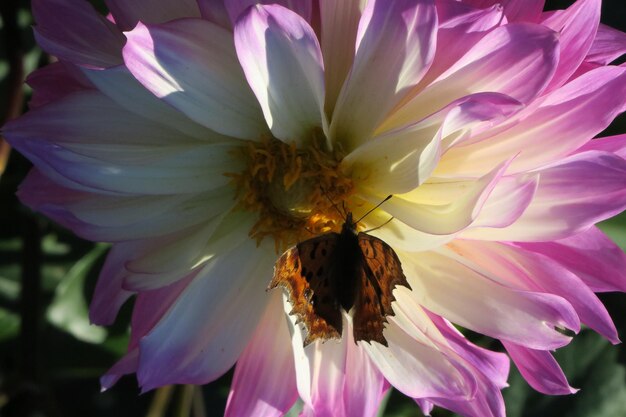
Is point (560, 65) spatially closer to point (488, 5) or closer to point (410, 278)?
point (488, 5)

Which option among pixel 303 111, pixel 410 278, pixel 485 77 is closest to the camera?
pixel 485 77

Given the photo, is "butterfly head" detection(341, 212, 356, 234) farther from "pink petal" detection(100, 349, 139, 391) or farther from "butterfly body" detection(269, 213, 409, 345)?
"pink petal" detection(100, 349, 139, 391)

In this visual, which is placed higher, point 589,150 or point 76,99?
point 76,99

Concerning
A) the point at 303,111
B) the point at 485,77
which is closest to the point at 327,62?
the point at 303,111

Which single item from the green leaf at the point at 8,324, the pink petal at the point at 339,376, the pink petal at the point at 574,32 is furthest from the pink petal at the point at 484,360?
the green leaf at the point at 8,324

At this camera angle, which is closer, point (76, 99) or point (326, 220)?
point (76, 99)

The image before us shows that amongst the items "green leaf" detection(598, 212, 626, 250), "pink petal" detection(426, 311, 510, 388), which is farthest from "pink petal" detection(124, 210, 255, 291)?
"green leaf" detection(598, 212, 626, 250)

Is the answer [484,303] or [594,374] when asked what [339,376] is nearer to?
[484,303]

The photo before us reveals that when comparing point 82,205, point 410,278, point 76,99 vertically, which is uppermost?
point 76,99

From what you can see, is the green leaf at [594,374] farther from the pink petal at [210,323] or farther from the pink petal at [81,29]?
the pink petal at [81,29]
